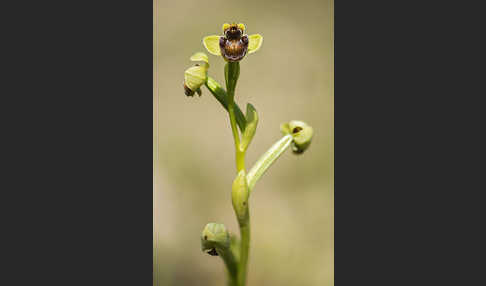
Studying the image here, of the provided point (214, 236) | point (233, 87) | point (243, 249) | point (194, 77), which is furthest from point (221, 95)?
point (243, 249)

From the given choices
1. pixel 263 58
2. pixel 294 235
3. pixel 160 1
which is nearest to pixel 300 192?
pixel 294 235

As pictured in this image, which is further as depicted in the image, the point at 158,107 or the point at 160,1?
the point at 160,1

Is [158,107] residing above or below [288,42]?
below

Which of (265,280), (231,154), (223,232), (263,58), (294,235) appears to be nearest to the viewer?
(223,232)

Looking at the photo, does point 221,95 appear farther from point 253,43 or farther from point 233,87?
point 253,43

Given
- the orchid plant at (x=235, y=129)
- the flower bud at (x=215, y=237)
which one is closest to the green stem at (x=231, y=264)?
the orchid plant at (x=235, y=129)

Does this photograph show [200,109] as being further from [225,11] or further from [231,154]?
[225,11]

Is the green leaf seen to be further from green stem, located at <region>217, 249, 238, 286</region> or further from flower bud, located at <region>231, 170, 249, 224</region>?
green stem, located at <region>217, 249, 238, 286</region>
